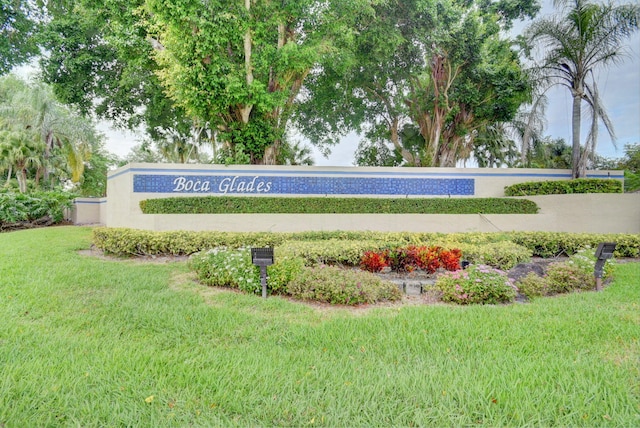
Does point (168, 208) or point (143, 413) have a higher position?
point (168, 208)

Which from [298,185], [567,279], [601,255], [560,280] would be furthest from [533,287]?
[298,185]

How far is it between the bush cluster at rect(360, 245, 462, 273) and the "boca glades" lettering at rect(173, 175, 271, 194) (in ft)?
17.6

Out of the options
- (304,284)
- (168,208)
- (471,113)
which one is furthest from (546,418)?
(471,113)

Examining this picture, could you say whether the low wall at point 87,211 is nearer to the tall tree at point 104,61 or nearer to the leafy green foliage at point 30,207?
the leafy green foliage at point 30,207

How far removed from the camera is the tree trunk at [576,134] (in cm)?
1080

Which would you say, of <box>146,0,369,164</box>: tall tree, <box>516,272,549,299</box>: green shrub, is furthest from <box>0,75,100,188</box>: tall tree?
<box>516,272,549,299</box>: green shrub

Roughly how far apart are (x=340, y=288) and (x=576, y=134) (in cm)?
1080

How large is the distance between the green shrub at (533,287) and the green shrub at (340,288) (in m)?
1.62

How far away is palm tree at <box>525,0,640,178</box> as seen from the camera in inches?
393

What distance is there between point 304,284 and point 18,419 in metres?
2.88

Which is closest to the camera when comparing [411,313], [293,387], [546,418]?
[546,418]

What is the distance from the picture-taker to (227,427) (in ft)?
6.24

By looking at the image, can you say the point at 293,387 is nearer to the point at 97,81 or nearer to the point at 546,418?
the point at 546,418

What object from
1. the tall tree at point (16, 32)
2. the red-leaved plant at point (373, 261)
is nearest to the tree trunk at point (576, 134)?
the red-leaved plant at point (373, 261)
